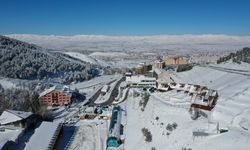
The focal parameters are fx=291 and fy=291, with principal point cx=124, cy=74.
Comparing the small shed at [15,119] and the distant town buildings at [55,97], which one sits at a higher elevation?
the small shed at [15,119]

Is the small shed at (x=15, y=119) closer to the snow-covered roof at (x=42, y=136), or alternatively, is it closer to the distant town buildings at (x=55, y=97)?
the snow-covered roof at (x=42, y=136)

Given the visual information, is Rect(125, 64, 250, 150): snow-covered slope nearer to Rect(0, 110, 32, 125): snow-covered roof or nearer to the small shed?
the small shed

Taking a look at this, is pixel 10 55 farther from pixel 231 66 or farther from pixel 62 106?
pixel 231 66

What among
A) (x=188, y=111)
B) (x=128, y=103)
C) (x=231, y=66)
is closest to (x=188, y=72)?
(x=231, y=66)

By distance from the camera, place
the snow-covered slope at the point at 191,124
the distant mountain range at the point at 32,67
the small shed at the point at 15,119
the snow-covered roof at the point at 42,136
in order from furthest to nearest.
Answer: the distant mountain range at the point at 32,67, the small shed at the point at 15,119, the snow-covered roof at the point at 42,136, the snow-covered slope at the point at 191,124

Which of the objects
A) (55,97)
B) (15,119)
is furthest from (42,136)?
(55,97)

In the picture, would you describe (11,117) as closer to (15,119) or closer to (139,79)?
(15,119)

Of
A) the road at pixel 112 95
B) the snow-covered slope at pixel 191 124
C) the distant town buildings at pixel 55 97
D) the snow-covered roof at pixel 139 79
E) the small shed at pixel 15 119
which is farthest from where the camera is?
the snow-covered roof at pixel 139 79

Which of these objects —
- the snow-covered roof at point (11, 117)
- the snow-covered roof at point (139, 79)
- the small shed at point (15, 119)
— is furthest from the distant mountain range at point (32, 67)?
the small shed at point (15, 119)

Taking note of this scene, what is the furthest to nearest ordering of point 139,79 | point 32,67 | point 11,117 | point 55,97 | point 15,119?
1. point 32,67
2. point 139,79
3. point 55,97
4. point 11,117
5. point 15,119
